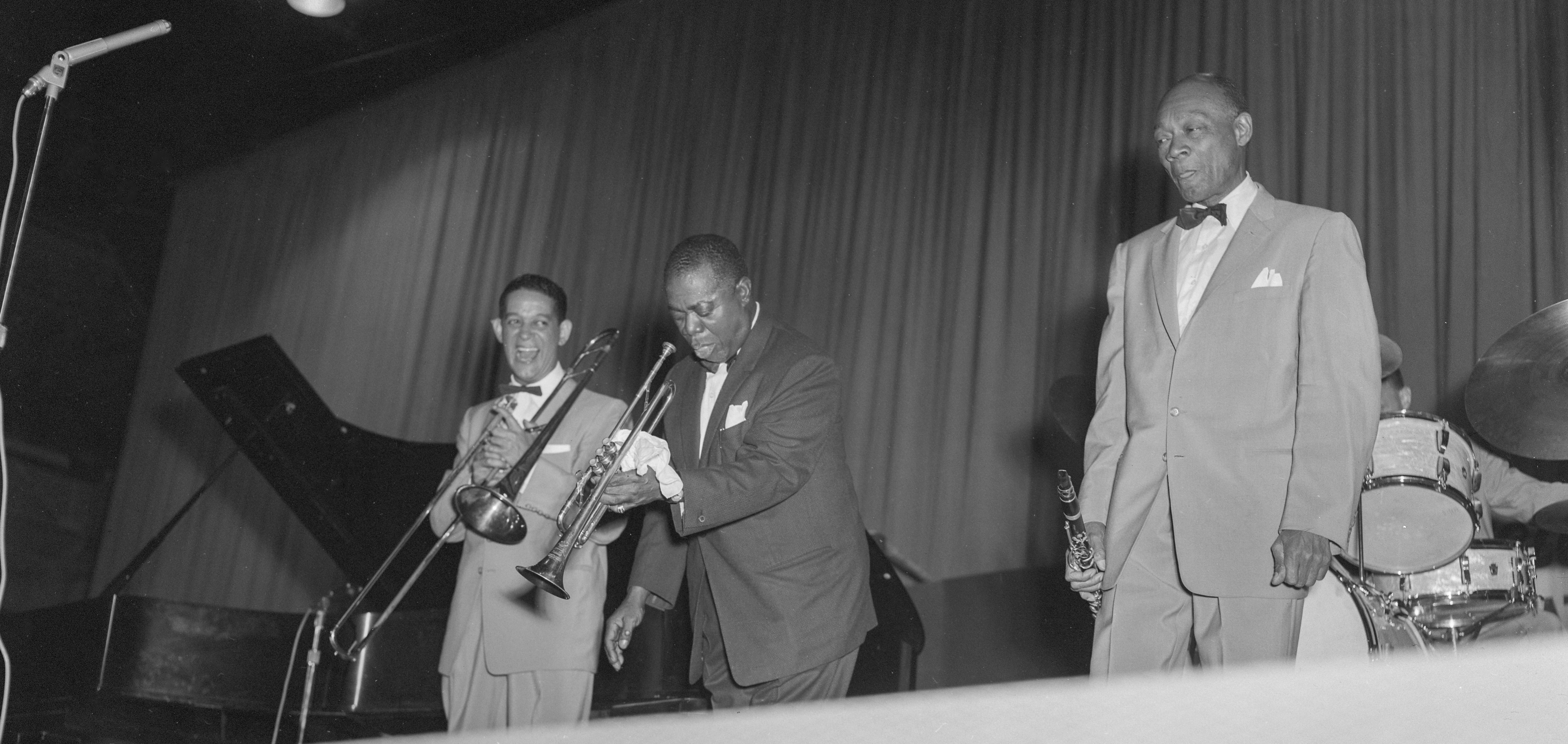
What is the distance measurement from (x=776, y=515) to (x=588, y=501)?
49 centimetres

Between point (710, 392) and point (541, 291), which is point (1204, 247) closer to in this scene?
point (710, 392)

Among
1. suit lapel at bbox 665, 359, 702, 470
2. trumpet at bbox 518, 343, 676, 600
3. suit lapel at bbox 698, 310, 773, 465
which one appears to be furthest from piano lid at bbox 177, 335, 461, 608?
suit lapel at bbox 698, 310, 773, 465

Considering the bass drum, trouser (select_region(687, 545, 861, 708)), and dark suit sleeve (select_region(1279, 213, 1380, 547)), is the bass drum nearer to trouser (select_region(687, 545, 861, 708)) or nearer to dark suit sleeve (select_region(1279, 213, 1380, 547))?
dark suit sleeve (select_region(1279, 213, 1380, 547))

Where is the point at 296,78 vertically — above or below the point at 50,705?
above

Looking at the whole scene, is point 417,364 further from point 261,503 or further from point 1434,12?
point 1434,12

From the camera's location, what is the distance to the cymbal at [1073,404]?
5219 mm

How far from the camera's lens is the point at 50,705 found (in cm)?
503

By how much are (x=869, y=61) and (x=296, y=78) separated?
444cm

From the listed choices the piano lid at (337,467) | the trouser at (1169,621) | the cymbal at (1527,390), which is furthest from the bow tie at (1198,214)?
the piano lid at (337,467)

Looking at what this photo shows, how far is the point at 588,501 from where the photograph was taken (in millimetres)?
3289

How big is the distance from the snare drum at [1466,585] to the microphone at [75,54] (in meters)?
4.08

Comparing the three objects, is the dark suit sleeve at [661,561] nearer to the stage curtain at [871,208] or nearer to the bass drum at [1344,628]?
the bass drum at [1344,628]

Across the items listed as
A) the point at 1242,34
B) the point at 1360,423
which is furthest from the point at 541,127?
the point at 1360,423

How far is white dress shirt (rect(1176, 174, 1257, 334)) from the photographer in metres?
3.03
